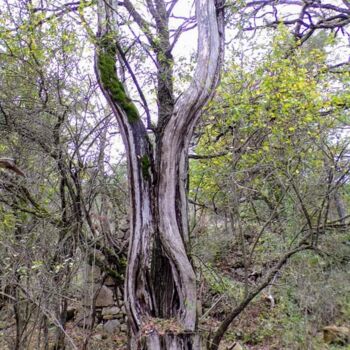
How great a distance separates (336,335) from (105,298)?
3603 millimetres

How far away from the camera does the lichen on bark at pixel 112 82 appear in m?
3.47

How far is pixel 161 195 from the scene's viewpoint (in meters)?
3.35

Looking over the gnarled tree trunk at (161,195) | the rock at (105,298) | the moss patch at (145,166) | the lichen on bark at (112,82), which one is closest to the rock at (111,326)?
the rock at (105,298)

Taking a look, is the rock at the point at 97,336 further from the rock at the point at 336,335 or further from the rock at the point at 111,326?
the rock at the point at 336,335

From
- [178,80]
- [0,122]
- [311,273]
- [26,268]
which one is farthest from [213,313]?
[0,122]

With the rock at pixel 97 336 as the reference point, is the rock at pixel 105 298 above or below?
above

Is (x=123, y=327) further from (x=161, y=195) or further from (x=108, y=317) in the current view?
(x=161, y=195)

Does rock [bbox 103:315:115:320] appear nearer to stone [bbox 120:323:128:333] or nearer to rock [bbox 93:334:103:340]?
stone [bbox 120:323:128:333]

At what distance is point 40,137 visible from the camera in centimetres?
409

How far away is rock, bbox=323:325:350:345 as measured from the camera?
454cm

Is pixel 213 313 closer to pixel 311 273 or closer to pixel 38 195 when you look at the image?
pixel 311 273

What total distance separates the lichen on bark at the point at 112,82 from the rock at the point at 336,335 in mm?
3672

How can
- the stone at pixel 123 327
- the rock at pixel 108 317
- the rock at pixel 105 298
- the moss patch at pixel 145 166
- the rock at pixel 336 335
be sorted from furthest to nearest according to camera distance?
the rock at pixel 105 298, the rock at pixel 108 317, the stone at pixel 123 327, the rock at pixel 336 335, the moss patch at pixel 145 166

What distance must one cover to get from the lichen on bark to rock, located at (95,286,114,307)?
3.69 meters
